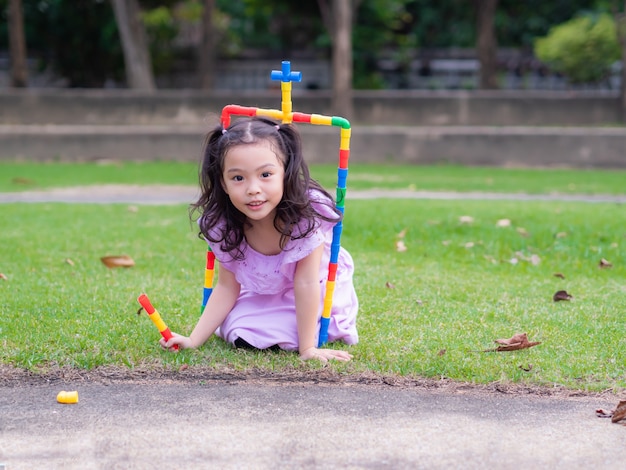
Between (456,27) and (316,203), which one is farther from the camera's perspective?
(456,27)

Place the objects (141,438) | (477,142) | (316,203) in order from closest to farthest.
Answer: (141,438)
(316,203)
(477,142)

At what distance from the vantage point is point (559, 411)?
9.99 ft

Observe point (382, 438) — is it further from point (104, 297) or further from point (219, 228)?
point (104, 297)

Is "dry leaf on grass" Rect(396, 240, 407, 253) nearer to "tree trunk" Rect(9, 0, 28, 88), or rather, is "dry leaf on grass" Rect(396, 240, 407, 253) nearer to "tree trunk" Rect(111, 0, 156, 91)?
"tree trunk" Rect(111, 0, 156, 91)

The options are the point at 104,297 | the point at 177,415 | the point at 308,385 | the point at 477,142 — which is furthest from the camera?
the point at 477,142

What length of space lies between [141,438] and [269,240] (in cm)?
113

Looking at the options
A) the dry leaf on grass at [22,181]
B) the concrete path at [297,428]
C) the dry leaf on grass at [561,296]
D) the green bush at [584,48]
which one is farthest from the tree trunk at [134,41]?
the concrete path at [297,428]

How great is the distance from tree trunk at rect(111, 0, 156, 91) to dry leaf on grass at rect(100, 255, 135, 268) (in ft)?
37.4

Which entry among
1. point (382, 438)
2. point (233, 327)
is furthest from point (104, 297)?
point (382, 438)

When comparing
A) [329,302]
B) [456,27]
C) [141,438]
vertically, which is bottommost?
[141,438]

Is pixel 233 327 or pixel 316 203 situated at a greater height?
pixel 316 203

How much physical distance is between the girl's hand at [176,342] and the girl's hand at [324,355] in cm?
48

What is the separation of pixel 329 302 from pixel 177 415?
0.94 meters

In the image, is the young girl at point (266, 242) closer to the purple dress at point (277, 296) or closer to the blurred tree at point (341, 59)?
the purple dress at point (277, 296)
